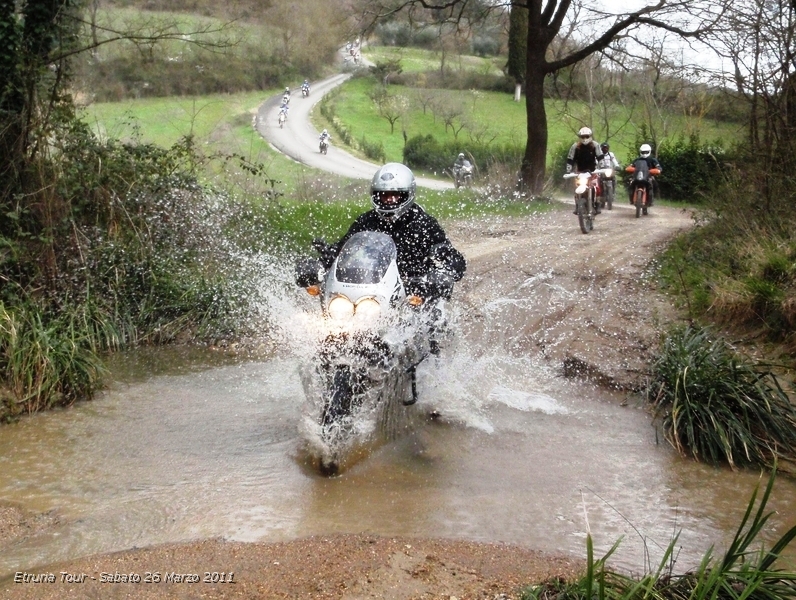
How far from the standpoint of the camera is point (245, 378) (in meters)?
8.95

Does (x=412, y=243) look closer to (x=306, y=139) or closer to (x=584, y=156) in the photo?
(x=584, y=156)

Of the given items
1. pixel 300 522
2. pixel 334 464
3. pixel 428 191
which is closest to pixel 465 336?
pixel 334 464

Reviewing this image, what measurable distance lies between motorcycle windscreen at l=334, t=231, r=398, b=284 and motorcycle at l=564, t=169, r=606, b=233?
977 cm

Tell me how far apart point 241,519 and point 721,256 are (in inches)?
293

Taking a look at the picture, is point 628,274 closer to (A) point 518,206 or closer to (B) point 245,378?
(B) point 245,378

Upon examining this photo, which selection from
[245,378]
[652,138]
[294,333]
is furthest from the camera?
[652,138]

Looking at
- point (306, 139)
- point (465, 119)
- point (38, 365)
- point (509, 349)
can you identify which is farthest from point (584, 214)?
point (465, 119)

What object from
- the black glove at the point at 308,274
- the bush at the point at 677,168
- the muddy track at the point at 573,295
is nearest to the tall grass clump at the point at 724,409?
the muddy track at the point at 573,295

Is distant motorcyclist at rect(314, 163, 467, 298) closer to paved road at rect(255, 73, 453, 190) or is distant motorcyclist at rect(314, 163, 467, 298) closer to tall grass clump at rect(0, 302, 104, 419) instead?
tall grass clump at rect(0, 302, 104, 419)

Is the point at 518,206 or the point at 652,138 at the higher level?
the point at 652,138

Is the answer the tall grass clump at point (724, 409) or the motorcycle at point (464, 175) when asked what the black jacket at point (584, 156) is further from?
the tall grass clump at point (724, 409)

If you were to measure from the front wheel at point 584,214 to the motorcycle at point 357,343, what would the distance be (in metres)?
9.43

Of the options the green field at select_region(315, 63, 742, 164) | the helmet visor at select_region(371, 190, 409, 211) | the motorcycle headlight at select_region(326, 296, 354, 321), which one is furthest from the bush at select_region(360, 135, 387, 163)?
the motorcycle headlight at select_region(326, 296, 354, 321)

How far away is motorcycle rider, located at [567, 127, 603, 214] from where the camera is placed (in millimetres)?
16828
